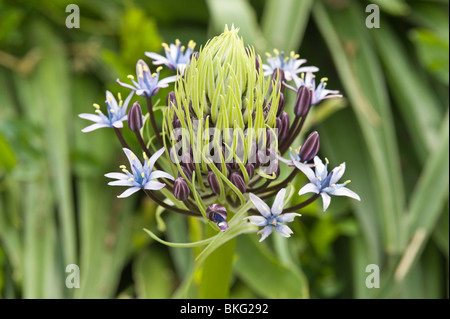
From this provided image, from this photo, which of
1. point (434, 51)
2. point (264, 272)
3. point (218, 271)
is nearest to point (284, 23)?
point (434, 51)

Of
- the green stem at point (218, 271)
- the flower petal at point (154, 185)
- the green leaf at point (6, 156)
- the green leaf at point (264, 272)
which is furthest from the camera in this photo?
the green leaf at point (6, 156)

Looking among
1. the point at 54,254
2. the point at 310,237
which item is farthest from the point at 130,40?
the point at 310,237

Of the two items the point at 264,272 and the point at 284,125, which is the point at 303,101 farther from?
the point at 264,272

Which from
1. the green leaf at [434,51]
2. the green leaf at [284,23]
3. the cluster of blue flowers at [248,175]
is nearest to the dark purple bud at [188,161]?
the cluster of blue flowers at [248,175]

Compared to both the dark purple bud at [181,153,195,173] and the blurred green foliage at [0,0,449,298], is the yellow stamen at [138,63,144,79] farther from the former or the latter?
the blurred green foliage at [0,0,449,298]

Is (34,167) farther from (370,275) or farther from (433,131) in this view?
(433,131)

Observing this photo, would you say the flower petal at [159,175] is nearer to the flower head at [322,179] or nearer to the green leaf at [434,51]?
the flower head at [322,179]
